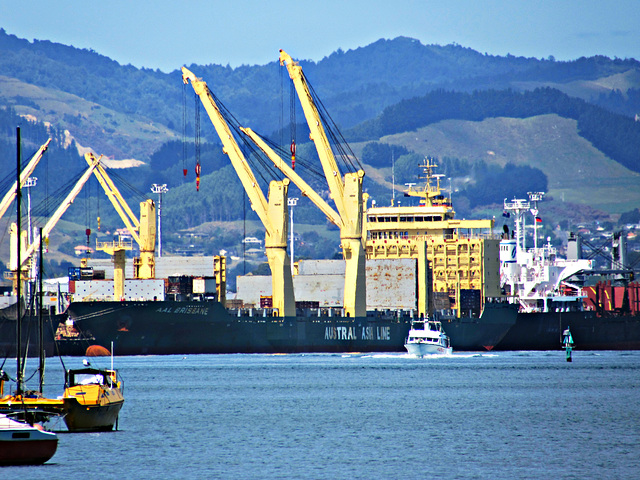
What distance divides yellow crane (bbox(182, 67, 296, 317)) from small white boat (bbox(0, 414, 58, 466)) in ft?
160

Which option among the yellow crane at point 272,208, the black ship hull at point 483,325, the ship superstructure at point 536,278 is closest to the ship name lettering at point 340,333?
the yellow crane at point 272,208

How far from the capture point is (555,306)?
91438 millimetres

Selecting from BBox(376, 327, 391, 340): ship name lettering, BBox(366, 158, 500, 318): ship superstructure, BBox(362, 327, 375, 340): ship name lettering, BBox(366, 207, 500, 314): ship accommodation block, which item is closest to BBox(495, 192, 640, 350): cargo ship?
BBox(366, 158, 500, 318): ship superstructure

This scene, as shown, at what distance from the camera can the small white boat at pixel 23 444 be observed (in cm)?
2961

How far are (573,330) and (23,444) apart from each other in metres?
64.8

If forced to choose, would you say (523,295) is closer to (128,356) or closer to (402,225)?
(402,225)

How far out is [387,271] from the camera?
85.5 metres

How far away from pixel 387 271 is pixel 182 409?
1591 inches

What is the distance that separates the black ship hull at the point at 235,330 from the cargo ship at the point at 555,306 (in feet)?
9.83

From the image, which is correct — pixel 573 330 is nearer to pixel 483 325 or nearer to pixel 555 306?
pixel 555 306

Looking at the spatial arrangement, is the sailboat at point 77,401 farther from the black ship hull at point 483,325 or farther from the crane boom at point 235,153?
the black ship hull at point 483,325

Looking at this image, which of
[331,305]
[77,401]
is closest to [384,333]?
[331,305]

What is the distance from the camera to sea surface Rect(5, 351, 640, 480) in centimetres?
3134

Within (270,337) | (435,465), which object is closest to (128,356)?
(270,337)
